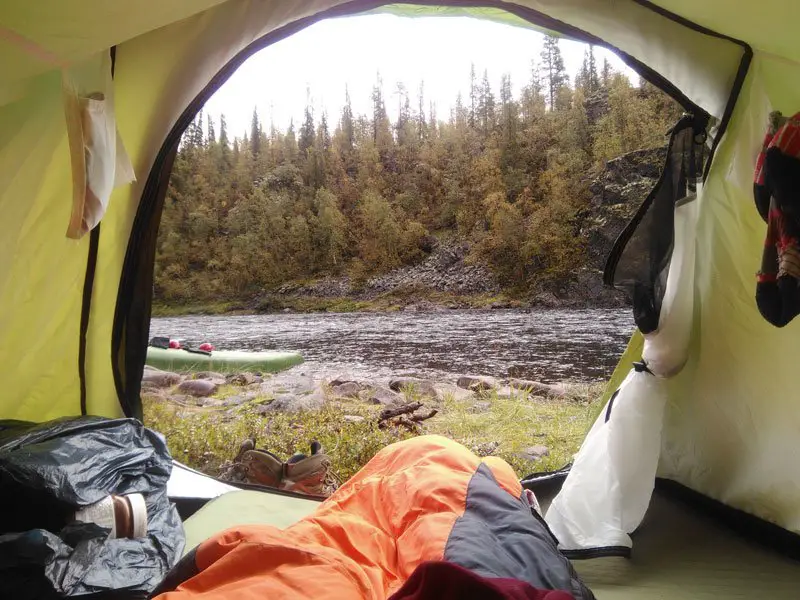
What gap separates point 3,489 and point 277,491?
2.51ft

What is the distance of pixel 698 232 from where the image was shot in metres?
1.36

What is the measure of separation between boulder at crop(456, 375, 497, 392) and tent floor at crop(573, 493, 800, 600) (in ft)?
7.14

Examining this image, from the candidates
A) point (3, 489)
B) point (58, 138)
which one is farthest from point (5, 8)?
point (3, 489)

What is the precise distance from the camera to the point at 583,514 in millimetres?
1305

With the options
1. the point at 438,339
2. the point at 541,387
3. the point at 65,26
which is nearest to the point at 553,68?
the point at 438,339

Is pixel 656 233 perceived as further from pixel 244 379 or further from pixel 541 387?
pixel 244 379

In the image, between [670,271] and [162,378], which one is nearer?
[670,271]

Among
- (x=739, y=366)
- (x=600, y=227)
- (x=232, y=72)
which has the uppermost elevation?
(x=232, y=72)

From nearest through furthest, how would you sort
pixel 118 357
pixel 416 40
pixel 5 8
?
pixel 5 8 < pixel 118 357 < pixel 416 40

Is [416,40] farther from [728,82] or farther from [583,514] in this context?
[583,514]

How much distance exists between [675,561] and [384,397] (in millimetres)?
2328

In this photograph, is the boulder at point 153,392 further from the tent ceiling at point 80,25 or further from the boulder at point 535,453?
the tent ceiling at point 80,25

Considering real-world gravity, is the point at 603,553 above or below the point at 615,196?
below

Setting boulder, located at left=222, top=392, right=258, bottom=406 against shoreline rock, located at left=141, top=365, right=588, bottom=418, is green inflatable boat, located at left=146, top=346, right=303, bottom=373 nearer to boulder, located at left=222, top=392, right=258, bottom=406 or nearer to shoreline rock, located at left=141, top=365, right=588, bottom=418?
shoreline rock, located at left=141, top=365, right=588, bottom=418
